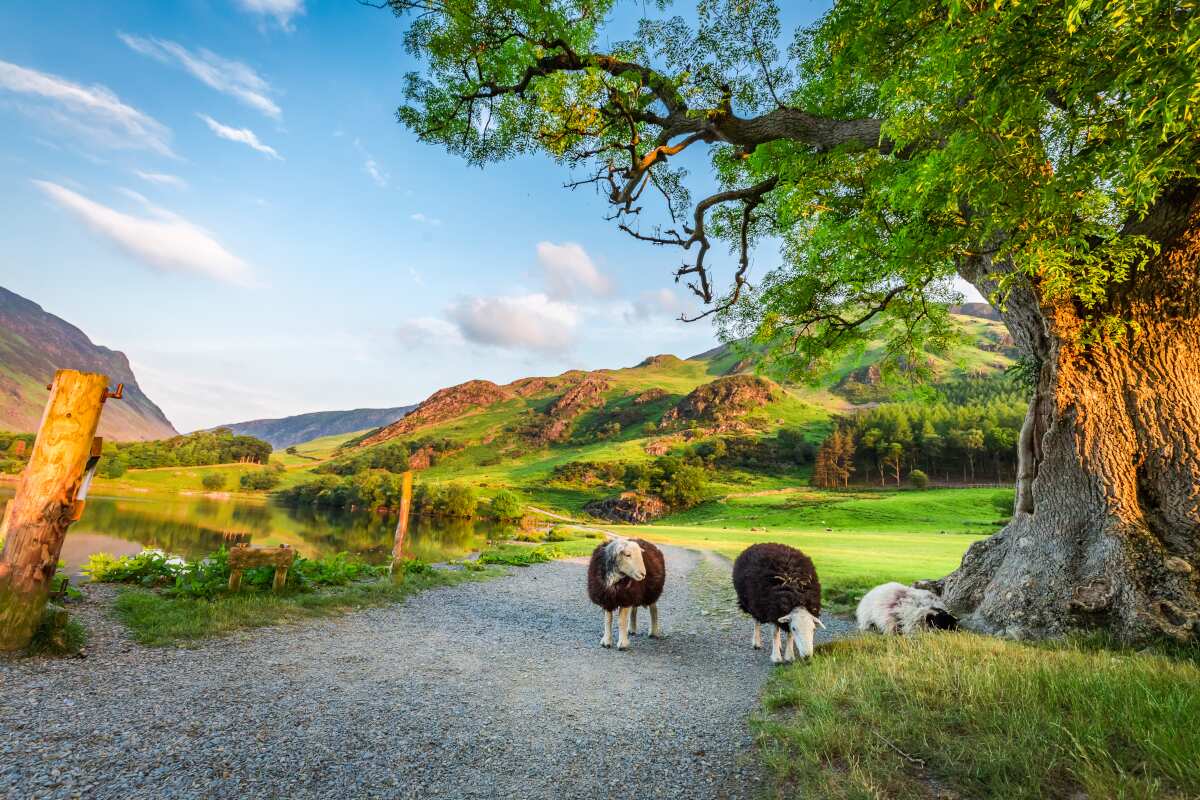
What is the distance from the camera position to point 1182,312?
753 centimetres

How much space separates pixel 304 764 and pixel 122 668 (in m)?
3.59

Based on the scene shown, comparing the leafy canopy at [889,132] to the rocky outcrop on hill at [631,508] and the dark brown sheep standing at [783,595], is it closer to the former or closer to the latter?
the dark brown sheep standing at [783,595]

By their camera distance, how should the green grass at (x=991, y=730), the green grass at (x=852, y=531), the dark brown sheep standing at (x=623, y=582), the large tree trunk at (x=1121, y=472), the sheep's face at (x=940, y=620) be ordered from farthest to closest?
the green grass at (x=852, y=531)
the dark brown sheep standing at (x=623, y=582)
the sheep's face at (x=940, y=620)
the large tree trunk at (x=1121, y=472)
the green grass at (x=991, y=730)

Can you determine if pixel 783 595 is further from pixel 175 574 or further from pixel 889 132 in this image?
pixel 175 574

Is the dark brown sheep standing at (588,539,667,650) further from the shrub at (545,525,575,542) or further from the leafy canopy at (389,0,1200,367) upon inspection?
the shrub at (545,525,575,542)

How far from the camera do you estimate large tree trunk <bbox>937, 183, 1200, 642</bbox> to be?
22.5ft

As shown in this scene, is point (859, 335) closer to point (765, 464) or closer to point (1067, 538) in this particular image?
point (1067, 538)

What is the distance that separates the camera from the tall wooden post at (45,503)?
19.5 ft

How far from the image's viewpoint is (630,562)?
8852 mm

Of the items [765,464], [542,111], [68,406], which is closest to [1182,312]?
[542,111]

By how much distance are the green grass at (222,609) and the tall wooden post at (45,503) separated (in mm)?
1250

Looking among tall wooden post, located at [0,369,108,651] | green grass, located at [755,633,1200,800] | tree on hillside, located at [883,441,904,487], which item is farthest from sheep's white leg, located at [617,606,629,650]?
tree on hillside, located at [883,441,904,487]

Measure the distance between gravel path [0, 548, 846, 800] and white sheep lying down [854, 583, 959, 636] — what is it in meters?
2.64

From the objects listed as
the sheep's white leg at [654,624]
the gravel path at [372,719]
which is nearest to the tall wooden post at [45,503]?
the gravel path at [372,719]
